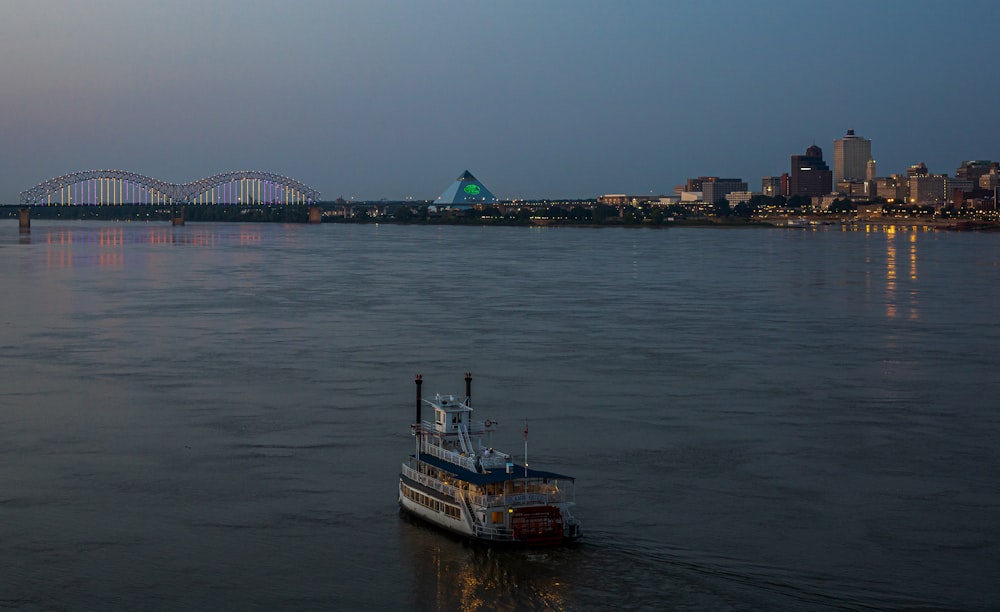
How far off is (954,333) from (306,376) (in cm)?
1752

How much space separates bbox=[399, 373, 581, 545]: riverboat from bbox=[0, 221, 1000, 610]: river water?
227mm

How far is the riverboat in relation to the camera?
14.1 m

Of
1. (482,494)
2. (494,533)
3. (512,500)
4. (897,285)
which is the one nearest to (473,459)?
(482,494)

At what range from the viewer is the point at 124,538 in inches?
568

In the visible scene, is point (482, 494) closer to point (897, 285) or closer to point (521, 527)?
point (521, 527)

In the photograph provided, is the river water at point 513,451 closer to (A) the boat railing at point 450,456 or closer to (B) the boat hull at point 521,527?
(B) the boat hull at point 521,527

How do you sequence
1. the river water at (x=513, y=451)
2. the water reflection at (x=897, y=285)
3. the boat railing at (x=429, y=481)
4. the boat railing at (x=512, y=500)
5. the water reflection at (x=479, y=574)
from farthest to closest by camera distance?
1. the water reflection at (x=897, y=285)
2. the boat railing at (x=429, y=481)
3. the boat railing at (x=512, y=500)
4. the river water at (x=513, y=451)
5. the water reflection at (x=479, y=574)

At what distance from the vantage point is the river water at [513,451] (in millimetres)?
13195

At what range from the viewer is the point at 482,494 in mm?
14242

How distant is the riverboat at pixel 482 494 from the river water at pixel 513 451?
0.23 meters

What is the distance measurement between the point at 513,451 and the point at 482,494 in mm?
3825

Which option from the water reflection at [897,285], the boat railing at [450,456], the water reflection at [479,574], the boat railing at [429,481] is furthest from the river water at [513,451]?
the boat railing at [450,456]

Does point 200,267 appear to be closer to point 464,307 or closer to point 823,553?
point 464,307

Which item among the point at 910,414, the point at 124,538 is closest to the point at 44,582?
the point at 124,538
